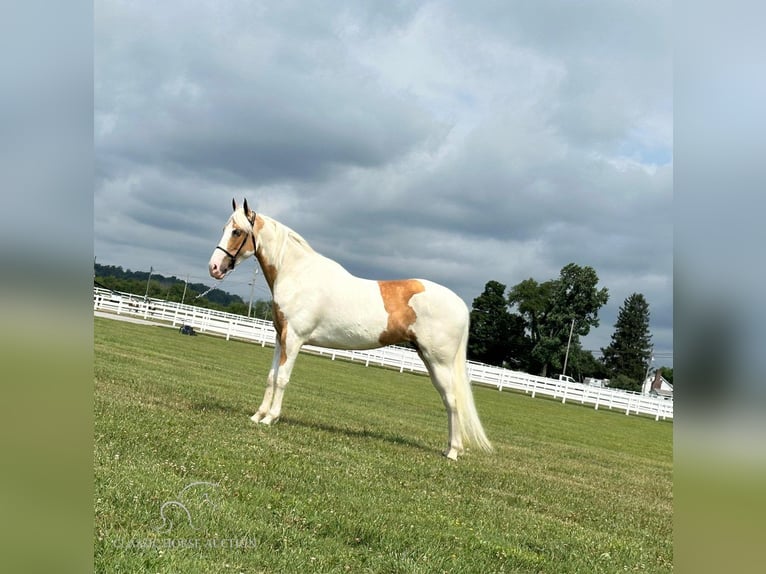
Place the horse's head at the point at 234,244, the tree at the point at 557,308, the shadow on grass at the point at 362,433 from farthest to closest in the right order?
the tree at the point at 557,308
the shadow on grass at the point at 362,433
the horse's head at the point at 234,244

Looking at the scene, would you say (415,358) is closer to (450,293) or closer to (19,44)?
(450,293)

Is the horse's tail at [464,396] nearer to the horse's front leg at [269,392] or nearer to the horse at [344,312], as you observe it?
the horse at [344,312]

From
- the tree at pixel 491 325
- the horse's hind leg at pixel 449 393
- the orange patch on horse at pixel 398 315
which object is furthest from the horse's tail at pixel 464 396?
the tree at pixel 491 325

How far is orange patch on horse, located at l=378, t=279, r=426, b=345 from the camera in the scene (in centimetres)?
703

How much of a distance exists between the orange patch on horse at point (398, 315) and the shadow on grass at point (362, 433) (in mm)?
1279

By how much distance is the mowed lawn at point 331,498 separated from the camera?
316 cm

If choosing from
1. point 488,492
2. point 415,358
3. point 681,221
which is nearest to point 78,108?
point 681,221

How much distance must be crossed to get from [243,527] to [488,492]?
2673mm

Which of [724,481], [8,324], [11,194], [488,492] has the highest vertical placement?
[11,194]

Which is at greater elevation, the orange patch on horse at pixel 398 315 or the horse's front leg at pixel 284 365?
the orange patch on horse at pixel 398 315

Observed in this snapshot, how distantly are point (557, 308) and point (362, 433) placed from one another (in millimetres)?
33843

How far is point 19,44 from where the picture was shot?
109cm

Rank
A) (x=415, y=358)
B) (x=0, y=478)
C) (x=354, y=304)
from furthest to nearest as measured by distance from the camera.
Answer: (x=415, y=358) < (x=354, y=304) < (x=0, y=478)

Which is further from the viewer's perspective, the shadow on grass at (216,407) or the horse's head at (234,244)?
the shadow on grass at (216,407)
